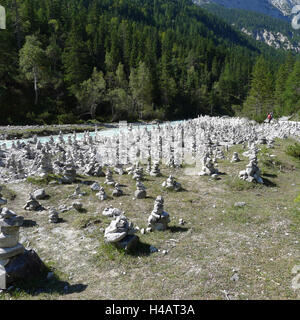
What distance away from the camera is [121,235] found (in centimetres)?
875

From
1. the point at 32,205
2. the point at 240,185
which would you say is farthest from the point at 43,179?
the point at 240,185

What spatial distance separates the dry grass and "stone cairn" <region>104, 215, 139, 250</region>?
0.28 metres

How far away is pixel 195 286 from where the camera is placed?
6887 millimetres

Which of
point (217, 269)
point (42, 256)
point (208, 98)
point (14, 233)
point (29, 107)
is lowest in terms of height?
point (42, 256)

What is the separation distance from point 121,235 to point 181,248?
230cm

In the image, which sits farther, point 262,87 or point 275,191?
point 262,87

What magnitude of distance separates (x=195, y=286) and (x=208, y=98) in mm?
96574

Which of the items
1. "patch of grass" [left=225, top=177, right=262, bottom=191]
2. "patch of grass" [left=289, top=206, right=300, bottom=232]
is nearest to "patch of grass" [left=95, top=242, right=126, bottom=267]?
"patch of grass" [left=289, top=206, right=300, bottom=232]

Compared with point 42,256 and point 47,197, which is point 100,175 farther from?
point 42,256

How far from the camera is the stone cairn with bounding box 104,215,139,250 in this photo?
8766 millimetres

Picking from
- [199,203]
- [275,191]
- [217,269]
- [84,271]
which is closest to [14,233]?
[84,271]

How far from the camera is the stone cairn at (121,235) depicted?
345 inches

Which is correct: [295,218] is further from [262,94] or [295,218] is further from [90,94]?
[262,94]

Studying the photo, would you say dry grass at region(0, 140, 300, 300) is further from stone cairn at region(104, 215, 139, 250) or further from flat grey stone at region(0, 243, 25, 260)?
flat grey stone at region(0, 243, 25, 260)
